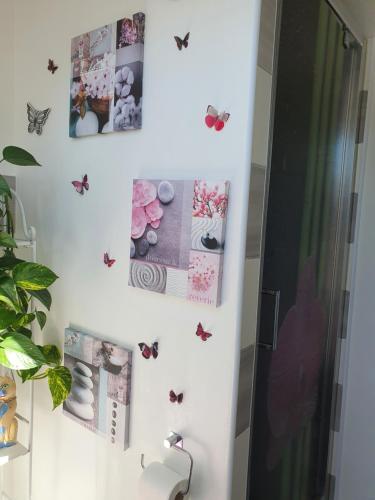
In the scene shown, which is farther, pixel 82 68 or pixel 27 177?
pixel 27 177

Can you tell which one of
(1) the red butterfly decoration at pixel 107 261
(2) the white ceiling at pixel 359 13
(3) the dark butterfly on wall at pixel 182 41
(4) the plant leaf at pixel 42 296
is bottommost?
(4) the plant leaf at pixel 42 296

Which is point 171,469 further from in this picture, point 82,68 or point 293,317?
point 82,68

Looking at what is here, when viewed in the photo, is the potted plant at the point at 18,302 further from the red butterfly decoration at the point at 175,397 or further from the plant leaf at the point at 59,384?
the red butterfly decoration at the point at 175,397

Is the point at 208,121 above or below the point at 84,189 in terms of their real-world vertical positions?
above

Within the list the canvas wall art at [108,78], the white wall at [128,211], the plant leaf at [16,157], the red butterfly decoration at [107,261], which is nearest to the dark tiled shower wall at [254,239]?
the white wall at [128,211]

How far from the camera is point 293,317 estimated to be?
1348 mm

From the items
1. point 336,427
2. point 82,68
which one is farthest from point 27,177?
point 336,427

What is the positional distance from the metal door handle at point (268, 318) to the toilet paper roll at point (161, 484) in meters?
0.43

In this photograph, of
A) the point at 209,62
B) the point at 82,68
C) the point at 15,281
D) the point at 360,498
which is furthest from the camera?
the point at 360,498

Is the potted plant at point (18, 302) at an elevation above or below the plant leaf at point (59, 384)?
above

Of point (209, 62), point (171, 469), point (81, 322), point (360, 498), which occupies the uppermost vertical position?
point (209, 62)

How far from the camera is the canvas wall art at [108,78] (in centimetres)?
117

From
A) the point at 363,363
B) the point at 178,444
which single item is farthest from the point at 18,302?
the point at 363,363

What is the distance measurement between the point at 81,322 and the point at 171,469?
1.85ft
